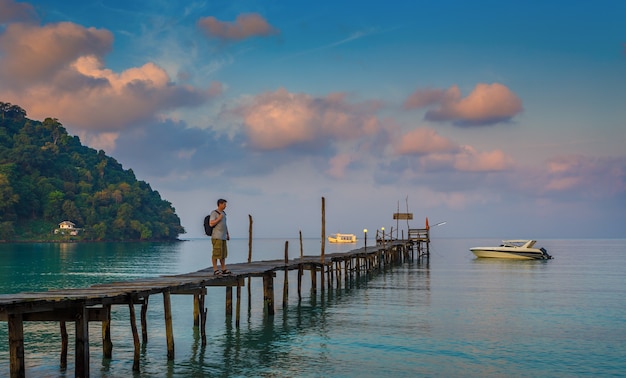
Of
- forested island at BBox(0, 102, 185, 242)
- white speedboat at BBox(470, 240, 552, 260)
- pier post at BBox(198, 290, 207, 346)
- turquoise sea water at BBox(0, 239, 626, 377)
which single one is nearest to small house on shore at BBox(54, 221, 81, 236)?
forested island at BBox(0, 102, 185, 242)

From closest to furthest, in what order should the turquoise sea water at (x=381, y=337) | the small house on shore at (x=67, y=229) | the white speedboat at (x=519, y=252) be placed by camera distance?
the turquoise sea water at (x=381, y=337) → the white speedboat at (x=519, y=252) → the small house on shore at (x=67, y=229)

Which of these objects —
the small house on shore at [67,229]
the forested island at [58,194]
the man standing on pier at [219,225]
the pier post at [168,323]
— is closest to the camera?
the pier post at [168,323]

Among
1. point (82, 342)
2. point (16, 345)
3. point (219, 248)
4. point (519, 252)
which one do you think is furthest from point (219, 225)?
point (519, 252)

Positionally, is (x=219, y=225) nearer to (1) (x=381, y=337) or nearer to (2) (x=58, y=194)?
(1) (x=381, y=337)

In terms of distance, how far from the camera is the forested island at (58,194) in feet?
504

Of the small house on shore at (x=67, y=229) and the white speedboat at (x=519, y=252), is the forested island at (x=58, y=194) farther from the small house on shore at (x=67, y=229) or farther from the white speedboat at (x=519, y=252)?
the white speedboat at (x=519, y=252)

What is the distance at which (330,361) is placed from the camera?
63.1 feet

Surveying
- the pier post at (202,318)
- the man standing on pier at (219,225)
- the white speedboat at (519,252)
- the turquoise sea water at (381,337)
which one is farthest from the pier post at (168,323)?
the white speedboat at (519,252)

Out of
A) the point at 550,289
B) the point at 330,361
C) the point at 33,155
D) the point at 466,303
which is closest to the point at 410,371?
the point at 330,361

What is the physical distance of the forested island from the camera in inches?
6048

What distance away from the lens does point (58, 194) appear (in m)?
161

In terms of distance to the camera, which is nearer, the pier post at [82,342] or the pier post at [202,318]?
the pier post at [82,342]

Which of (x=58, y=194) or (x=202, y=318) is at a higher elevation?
(x=58, y=194)

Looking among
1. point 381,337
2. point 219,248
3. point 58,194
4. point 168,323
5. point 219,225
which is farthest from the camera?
point 58,194
